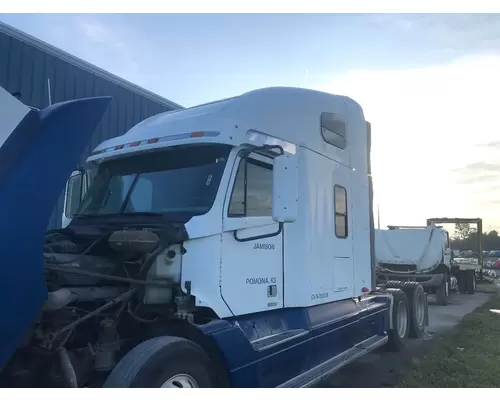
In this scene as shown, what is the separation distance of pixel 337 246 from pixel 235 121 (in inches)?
86.2

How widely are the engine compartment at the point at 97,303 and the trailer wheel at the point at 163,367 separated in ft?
1.06

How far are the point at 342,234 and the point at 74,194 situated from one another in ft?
10.5

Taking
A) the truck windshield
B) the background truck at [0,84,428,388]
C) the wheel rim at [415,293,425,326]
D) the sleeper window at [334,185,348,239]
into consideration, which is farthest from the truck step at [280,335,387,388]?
the wheel rim at [415,293,425,326]

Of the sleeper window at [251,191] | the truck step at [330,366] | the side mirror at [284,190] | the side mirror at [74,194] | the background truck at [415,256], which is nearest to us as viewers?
the side mirror at [284,190]

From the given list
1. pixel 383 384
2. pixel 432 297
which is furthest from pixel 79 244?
pixel 432 297

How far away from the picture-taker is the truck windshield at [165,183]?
4.01m

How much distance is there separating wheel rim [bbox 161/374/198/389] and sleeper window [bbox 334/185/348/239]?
2855 mm

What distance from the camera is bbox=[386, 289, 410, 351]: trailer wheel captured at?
762cm

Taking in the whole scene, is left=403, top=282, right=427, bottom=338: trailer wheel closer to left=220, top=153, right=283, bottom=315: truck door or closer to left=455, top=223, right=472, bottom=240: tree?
left=220, top=153, right=283, bottom=315: truck door

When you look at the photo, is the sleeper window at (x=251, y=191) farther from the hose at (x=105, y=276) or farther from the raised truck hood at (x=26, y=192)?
the raised truck hood at (x=26, y=192)

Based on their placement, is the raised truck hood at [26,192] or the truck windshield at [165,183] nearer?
the raised truck hood at [26,192]

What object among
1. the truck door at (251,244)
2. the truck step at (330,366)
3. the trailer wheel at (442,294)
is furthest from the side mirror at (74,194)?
the trailer wheel at (442,294)

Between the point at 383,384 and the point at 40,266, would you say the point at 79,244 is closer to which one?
the point at 40,266

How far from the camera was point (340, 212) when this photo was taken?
576cm
